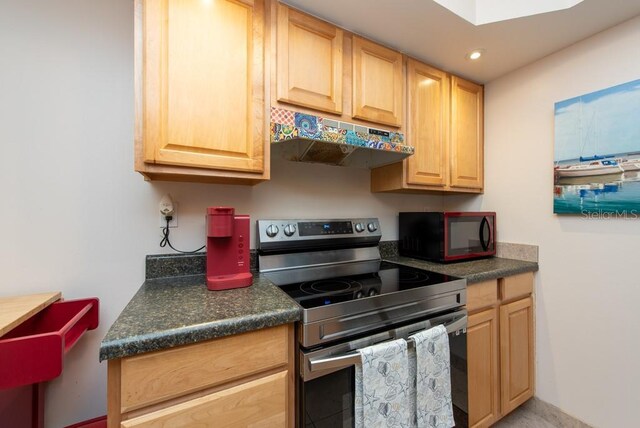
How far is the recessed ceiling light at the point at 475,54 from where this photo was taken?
1.58m

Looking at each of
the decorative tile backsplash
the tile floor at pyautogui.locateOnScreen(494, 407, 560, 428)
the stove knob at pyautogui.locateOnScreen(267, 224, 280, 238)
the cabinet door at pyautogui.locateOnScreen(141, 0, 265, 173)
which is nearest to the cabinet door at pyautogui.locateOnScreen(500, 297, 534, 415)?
the tile floor at pyautogui.locateOnScreen(494, 407, 560, 428)

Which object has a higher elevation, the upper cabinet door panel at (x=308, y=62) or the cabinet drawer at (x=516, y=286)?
the upper cabinet door panel at (x=308, y=62)

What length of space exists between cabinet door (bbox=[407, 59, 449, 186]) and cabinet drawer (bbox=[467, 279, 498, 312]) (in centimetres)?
68

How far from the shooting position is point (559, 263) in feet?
5.17

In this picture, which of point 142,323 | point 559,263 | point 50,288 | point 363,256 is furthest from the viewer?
point 363,256

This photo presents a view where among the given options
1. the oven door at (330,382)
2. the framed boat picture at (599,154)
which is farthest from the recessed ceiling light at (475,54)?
the oven door at (330,382)

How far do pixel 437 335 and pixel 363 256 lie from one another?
68 cm

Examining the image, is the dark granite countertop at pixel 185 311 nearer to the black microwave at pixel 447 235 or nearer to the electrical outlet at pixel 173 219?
the electrical outlet at pixel 173 219

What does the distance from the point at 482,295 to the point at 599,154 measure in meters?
0.99

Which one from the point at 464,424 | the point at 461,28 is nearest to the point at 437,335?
the point at 464,424

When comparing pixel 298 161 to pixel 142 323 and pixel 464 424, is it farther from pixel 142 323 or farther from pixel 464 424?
pixel 464 424

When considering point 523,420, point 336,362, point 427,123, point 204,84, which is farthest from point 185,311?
point 523,420

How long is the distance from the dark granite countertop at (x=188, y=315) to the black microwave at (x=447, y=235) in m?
1.08

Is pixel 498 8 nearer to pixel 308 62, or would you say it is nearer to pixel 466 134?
pixel 466 134
